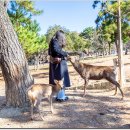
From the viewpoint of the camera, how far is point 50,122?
23.0 ft

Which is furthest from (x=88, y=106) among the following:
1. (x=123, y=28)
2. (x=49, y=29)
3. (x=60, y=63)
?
(x=49, y=29)

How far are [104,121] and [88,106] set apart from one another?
108 centimetres

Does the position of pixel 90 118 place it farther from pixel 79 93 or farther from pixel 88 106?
pixel 79 93

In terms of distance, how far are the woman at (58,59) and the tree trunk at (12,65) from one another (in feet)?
2.22

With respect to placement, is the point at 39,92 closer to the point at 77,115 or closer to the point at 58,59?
the point at 77,115

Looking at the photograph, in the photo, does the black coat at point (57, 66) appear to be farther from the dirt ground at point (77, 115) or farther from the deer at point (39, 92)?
the deer at point (39, 92)

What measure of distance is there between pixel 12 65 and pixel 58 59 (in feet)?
3.80

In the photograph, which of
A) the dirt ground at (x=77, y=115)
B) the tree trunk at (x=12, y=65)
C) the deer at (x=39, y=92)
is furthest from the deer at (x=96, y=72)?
the deer at (x=39, y=92)

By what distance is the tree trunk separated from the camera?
7.68 metres

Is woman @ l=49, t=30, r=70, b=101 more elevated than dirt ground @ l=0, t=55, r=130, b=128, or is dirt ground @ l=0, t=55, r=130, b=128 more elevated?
woman @ l=49, t=30, r=70, b=101

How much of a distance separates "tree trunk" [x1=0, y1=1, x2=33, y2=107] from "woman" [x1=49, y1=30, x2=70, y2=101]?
0.68 metres

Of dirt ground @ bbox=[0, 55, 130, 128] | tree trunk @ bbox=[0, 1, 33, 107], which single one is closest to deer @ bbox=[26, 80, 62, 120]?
dirt ground @ bbox=[0, 55, 130, 128]

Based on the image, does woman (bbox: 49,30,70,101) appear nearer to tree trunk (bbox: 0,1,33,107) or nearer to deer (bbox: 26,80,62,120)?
tree trunk (bbox: 0,1,33,107)

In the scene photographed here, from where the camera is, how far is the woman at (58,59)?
26.4 feet
